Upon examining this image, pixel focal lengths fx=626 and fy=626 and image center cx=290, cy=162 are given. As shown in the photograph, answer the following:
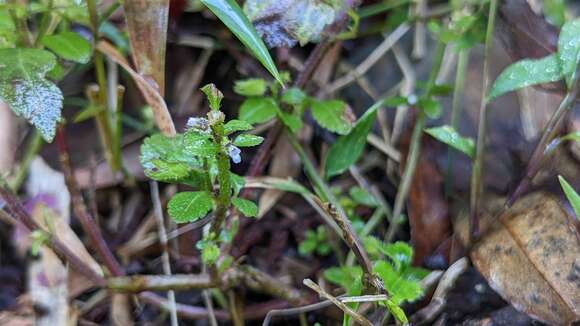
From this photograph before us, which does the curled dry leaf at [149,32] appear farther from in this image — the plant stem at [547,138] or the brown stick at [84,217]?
the plant stem at [547,138]

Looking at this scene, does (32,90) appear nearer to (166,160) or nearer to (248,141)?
(166,160)

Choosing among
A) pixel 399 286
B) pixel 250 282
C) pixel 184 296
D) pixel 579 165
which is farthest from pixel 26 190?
pixel 579 165

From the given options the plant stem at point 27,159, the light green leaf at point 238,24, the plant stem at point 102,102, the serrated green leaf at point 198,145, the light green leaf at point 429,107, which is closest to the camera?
the serrated green leaf at point 198,145

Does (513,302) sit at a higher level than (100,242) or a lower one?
lower

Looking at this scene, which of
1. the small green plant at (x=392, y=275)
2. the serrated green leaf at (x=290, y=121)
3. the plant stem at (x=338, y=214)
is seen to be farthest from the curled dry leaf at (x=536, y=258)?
the serrated green leaf at (x=290, y=121)

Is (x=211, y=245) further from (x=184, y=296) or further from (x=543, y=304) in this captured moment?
(x=543, y=304)

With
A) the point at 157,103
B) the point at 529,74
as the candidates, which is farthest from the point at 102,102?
the point at 529,74
